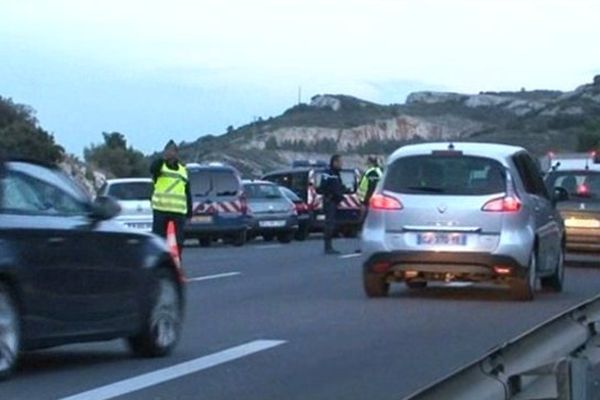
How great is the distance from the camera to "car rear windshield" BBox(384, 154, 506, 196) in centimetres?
2019

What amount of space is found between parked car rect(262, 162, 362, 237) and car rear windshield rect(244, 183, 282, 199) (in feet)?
3.29

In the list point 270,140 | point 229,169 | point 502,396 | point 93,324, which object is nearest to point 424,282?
point 93,324

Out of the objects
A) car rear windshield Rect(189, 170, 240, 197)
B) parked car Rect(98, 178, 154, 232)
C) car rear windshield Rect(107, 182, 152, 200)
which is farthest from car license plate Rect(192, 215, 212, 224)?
car rear windshield Rect(107, 182, 152, 200)

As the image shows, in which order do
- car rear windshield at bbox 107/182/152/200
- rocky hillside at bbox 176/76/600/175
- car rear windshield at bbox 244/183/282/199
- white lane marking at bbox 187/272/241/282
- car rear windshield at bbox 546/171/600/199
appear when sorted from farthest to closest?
1. rocky hillside at bbox 176/76/600/175
2. car rear windshield at bbox 244/183/282/199
3. car rear windshield at bbox 107/182/152/200
4. car rear windshield at bbox 546/171/600/199
5. white lane marking at bbox 187/272/241/282

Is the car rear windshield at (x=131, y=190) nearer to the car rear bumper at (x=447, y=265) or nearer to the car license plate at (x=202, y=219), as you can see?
the car license plate at (x=202, y=219)

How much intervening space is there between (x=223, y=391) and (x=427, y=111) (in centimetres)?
9110

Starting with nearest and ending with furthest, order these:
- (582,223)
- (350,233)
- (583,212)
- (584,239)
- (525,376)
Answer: (525,376)
(584,239)
(582,223)
(583,212)
(350,233)

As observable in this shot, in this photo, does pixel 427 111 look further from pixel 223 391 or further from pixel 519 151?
pixel 223 391

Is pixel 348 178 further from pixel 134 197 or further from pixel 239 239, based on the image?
pixel 134 197

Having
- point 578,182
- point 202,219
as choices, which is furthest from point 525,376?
point 202,219

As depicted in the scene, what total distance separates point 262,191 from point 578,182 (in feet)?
47.2

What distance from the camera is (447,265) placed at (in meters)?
19.9

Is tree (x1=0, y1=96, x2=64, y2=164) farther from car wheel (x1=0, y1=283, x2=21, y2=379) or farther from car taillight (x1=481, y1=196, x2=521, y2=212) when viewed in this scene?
car wheel (x1=0, y1=283, x2=21, y2=379)

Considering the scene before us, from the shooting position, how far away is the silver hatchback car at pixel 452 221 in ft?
65.5
